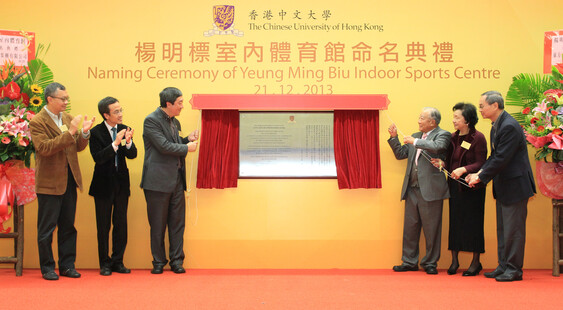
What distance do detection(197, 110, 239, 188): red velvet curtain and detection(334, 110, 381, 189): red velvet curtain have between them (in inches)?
38.5

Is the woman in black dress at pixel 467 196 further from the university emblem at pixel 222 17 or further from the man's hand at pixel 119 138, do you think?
the man's hand at pixel 119 138

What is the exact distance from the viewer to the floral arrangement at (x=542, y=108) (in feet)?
13.8

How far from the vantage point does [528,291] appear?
3711 mm

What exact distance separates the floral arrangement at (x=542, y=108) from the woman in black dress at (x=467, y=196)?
45 cm

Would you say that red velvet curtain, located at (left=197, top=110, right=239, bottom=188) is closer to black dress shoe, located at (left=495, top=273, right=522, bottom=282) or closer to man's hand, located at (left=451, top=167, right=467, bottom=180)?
man's hand, located at (left=451, top=167, right=467, bottom=180)

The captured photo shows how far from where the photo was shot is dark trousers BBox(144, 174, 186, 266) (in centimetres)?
444

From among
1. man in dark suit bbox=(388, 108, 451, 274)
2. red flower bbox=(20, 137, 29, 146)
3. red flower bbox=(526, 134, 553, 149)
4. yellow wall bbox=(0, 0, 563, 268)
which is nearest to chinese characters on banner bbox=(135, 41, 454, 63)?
yellow wall bbox=(0, 0, 563, 268)

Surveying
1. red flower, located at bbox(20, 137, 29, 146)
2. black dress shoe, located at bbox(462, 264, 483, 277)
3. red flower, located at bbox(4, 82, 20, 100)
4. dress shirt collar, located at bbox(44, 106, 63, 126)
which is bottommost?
black dress shoe, located at bbox(462, 264, 483, 277)

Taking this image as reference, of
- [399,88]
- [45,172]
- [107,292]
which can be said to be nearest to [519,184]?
[399,88]

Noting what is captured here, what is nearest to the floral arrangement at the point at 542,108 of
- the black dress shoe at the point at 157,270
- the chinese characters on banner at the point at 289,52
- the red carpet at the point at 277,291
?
the chinese characters on banner at the point at 289,52

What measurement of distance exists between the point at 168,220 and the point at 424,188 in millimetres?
2334

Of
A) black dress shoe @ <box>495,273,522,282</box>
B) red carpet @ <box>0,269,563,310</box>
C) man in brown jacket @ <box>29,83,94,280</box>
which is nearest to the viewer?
red carpet @ <box>0,269,563,310</box>

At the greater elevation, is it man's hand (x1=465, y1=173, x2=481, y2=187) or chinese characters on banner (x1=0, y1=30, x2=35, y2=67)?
chinese characters on banner (x1=0, y1=30, x2=35, y2=67)

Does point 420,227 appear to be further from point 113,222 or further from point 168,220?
point 113,222
